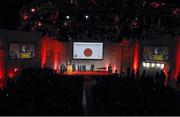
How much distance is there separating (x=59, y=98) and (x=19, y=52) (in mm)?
11881

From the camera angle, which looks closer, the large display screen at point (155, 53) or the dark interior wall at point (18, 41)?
the dark interior wall at point (18, 41)

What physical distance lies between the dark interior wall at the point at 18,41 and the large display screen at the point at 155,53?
281 inches

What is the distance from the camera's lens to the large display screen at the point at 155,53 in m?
22.0

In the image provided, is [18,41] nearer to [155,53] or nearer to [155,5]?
[155,53]

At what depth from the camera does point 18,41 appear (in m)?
21.0

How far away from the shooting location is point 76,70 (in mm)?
25250

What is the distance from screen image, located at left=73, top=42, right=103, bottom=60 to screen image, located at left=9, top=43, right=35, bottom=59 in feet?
14.9

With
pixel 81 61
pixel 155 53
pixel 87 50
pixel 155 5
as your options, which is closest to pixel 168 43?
pixel 155 53

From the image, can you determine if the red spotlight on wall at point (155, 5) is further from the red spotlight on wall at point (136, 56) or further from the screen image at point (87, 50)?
the screen image at point (87, 50)

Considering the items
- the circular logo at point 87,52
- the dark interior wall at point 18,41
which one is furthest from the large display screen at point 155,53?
the dark interior wall at point 18,41

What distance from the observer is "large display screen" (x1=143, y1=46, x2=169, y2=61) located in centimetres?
2203

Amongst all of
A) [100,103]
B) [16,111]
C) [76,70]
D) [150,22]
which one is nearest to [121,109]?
[100,103]

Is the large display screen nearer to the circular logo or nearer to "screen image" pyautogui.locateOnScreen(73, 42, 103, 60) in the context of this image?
"screen image" pyautogui.locateOnScreen(73, 42, 103, 60)

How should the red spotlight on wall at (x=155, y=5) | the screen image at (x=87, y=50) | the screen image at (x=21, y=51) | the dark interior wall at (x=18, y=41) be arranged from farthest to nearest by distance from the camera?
the screen image at (x=87, y=50) → the screen image at (x=21, y=51) → the dark interior wall at (x=18, y=41) → the red spotlight on wall at (x=155, y=5)
